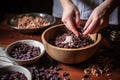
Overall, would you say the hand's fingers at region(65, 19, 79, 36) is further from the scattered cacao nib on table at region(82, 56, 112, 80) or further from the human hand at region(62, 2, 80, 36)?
the scattered cacao nib on table at region(82, 56, 112, 80)

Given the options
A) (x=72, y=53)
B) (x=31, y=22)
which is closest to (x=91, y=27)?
A: (x=72, y=53)

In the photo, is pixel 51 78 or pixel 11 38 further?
pixel 11 38

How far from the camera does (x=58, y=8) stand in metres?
1.95

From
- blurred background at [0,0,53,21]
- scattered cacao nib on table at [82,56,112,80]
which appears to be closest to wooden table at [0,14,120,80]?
scattered cacao nib on table at [82,56,112,80]

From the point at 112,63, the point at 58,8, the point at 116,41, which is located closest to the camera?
the point at 112,63

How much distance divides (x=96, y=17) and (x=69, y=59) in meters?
0.26

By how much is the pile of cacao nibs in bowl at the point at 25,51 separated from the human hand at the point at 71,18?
19 cm

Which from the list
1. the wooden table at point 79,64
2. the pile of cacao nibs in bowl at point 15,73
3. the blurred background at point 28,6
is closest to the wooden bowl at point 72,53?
the wooden table at point 79,64

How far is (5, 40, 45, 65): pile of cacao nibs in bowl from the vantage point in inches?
45.1

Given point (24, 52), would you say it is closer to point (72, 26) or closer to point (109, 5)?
point (72, 26)

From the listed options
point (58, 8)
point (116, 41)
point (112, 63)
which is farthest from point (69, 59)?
point (58, 8)

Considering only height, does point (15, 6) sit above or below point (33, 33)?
above

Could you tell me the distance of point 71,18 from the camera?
1233 mm

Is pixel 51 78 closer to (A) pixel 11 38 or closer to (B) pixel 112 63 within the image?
(B) pixel 112 63
